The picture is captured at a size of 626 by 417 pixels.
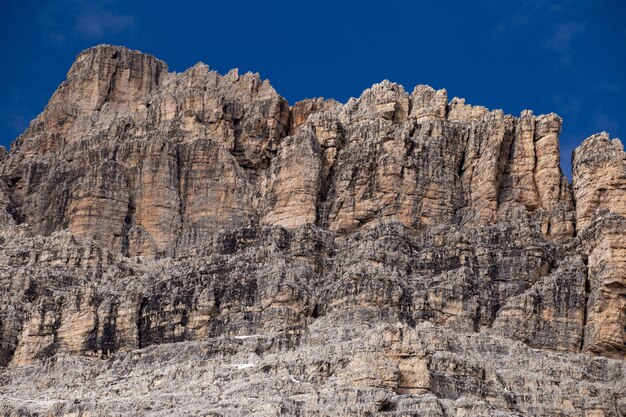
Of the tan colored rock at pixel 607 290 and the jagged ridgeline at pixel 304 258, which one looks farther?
the tan colored rock at pixel 607 290

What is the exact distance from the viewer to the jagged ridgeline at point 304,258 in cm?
10175

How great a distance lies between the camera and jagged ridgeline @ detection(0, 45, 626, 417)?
10175 cm

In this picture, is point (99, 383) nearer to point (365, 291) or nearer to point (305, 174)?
point (365, 291)

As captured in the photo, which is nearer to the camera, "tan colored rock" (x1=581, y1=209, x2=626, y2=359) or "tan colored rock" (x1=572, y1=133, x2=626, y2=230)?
"tan colored rock" (x1=581, y1=209, x2=626, y2=359)

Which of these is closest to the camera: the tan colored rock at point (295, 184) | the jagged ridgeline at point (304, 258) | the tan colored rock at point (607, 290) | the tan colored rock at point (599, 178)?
the jagged ridgeline at point (304, 258)

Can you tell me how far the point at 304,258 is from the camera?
11938 centimetres

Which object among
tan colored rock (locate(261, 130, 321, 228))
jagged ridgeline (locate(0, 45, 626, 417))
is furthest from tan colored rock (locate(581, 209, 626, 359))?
tan colored rock (locate(261, 130, 321, 228))

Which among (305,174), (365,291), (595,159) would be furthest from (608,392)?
(305,174)

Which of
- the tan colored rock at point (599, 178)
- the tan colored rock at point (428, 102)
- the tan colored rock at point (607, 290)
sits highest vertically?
the tan colored rock at point (428, 102)

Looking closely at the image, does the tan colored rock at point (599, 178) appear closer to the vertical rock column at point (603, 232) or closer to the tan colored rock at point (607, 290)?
the vertical rock column at point (603, 232)

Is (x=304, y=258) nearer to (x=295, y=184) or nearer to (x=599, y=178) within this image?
(x=295, y=184)

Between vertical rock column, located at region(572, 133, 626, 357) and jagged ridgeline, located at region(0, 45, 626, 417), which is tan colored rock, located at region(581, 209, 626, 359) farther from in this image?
jagged ridgeline, located at region(0, 45, 626, 417)

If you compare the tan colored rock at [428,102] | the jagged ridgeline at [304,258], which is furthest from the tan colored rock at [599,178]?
the tan colored rock at [428,102]

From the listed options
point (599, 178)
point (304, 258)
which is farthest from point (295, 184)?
point (599, 178)
